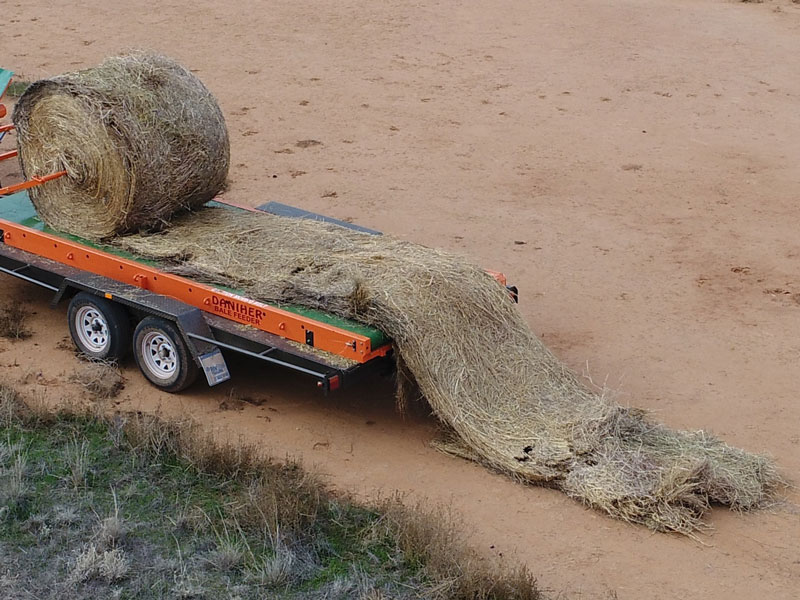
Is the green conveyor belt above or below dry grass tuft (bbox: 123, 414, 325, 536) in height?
above

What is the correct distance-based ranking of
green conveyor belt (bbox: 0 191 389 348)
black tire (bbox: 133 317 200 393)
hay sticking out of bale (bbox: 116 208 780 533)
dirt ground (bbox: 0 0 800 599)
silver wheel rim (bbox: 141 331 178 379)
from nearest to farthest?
hay sticking out of bale (bbox: 116 208 780 533) < dirt ground (bbox: 0 0 800 599) < green conveyor belt (bbox: 0 191 389 348) < black tire (bbox: 133 317 200 393) < silver wheel rim (bbox: 141 331 178 379)

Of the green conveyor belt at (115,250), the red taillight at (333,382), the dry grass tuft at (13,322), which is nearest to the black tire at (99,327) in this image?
the green conveyor belt at (115,250)

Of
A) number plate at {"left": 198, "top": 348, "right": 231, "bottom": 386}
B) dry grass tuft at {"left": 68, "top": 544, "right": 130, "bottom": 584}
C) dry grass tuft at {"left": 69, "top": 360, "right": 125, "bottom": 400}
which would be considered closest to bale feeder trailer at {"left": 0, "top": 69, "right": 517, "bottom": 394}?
number plate at {"left": 198, "top": 348, "right": 231, "bottom": 386}

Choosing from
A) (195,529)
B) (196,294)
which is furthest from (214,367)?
(195,529)

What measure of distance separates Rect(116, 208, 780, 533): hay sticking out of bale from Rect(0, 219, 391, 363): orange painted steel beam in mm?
178

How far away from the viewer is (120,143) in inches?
331

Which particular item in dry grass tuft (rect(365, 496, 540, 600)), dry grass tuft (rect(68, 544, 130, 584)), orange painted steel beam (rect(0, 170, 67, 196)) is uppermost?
orange painted steel beam (rect(0, 170, 67, 196))

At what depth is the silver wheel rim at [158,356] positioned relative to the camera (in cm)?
800

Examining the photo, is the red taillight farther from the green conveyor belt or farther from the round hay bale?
the round hay bale

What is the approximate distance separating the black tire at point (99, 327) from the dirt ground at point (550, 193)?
28 centimetres

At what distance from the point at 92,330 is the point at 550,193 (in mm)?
5584

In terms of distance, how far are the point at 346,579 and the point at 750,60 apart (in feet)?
43.1

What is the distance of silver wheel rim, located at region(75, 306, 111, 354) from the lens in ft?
27.4

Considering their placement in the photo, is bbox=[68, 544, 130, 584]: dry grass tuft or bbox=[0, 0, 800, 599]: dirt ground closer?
bbox=[68, 544, 130, 584]: dry grass tuft
